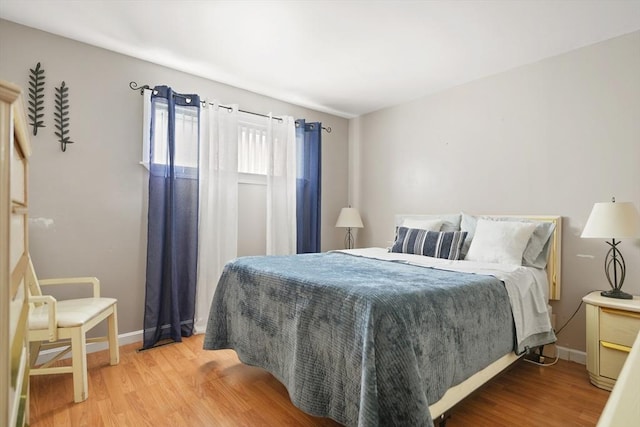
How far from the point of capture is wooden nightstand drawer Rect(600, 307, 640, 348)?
201cm

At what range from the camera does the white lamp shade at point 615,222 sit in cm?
209

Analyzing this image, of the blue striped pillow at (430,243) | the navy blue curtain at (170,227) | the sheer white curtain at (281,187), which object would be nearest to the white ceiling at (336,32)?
the navy blue curtain at (170,227)

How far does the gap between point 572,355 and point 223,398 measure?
8.61ft

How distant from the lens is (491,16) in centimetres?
223

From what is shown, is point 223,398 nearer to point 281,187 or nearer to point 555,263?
point 281,187

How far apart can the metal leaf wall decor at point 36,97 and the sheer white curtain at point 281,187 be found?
1910 millimetres

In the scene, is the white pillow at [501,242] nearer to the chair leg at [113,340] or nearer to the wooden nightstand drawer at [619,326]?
the wooden nightstand drawer at [619,326]

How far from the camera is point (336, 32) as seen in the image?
2.45 m

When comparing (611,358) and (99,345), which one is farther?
(99,345)

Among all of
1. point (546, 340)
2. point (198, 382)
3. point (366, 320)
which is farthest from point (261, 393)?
point (546, 340)

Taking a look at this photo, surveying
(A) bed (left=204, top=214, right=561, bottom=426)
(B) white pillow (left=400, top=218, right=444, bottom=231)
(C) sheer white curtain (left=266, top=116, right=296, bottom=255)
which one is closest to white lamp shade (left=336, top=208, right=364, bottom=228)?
(C) sheer white curtain (left=266, top=116, right=296, bottom=255)

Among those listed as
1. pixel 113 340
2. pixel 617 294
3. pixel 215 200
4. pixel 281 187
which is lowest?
pixel 113 340

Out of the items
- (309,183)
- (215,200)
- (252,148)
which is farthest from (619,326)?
(252,148)

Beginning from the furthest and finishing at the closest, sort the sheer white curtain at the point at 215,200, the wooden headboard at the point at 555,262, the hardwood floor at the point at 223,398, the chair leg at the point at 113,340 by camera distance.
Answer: the sheer white curtain at the point at 215,200, the wooden headboard at the point at 555,262, the chair leg at the point at 113,340, the hardwood floor at the point at 223,398
